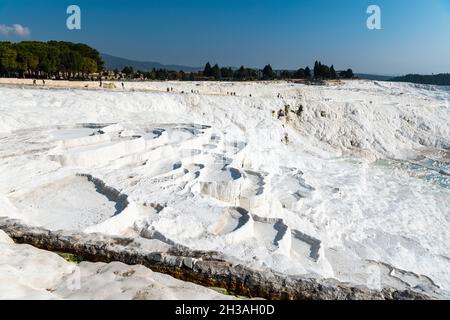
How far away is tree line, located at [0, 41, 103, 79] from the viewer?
3453 cm

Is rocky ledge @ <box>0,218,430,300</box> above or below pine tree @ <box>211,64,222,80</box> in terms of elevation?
below

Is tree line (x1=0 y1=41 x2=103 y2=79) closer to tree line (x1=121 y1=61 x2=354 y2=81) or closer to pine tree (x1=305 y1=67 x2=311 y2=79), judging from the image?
tree line (x1=121 y1=61 x2=354 y2=81)

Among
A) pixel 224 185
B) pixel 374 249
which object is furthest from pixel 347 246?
pixel 224 185

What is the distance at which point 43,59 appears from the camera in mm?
36844

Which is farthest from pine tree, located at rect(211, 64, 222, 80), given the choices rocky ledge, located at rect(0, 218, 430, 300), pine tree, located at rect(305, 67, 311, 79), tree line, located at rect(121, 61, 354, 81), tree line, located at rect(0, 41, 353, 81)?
rocky ledge, located at rect(0, 218, 430, 300)

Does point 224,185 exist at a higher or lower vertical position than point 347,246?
higher

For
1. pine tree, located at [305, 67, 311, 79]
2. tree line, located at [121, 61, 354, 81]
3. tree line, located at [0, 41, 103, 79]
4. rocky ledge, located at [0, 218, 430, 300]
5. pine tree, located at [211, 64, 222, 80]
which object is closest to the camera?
rocky ledge, located at [0, 218, 430, 300]

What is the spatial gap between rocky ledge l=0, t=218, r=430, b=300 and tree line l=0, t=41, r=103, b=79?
3392cm

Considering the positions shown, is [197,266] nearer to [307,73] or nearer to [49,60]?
[49,60]

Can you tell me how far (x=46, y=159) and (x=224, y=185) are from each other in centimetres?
487

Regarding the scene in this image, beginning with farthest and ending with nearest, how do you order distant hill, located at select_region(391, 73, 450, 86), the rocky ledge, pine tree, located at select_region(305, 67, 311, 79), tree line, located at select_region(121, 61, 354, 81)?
distant hill, located at select_region(391, 73, 450, 86) → pine tree, located at select_region(305, 67, 311, 79) → tree line, located at select_region(121, 61, 354, 81) → the rocky ledge

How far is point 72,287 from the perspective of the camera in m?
4.06

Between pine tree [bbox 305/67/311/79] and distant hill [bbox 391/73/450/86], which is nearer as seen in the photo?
pine tree [bbox 305/67/311/79]

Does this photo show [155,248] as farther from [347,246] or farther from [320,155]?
[320,155]
